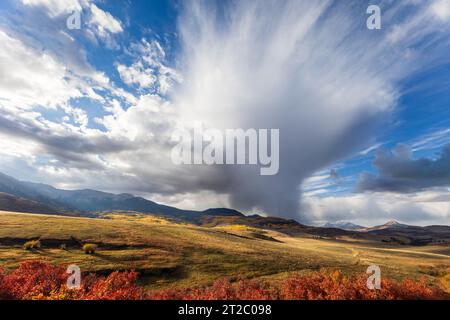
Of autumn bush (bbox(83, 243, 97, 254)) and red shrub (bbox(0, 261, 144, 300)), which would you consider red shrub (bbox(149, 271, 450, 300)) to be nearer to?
red shrub (bbox(0, 261, 144, 300))

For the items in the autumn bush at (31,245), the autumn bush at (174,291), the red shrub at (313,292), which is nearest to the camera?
the autumn bush at (174,291)

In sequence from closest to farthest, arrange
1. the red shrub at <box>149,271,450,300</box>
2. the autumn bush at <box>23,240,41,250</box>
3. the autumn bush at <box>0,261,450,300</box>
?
Answer: the autumn bush at <box>0,261,450,300</box>, the red shrub at <box>149,271,450,300</box>, the autumn bush at <box>23,240,41,250</box>

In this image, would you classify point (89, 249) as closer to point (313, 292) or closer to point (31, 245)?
point (31, 245)

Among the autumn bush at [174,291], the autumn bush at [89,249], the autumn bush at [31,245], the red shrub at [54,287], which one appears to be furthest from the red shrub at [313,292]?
the autumn bush at [31,245]

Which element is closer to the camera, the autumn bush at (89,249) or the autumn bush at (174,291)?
the autumn bush at (174,291)

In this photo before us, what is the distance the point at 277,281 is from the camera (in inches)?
1138

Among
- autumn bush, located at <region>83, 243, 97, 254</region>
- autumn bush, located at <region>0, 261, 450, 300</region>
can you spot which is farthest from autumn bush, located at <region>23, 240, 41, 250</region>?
autumn bush, located at <region>0, 261, 450, 300</region>

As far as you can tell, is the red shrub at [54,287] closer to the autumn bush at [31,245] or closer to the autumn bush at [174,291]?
the autumn bush at [174,291]

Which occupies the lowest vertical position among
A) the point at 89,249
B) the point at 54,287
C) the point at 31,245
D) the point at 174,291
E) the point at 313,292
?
the point at 89,249

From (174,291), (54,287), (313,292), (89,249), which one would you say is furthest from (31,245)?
(313,292)

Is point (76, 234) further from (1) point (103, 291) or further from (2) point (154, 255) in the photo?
(1) point (103, 291)

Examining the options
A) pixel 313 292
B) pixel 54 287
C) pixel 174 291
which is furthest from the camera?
pixel 54 287
